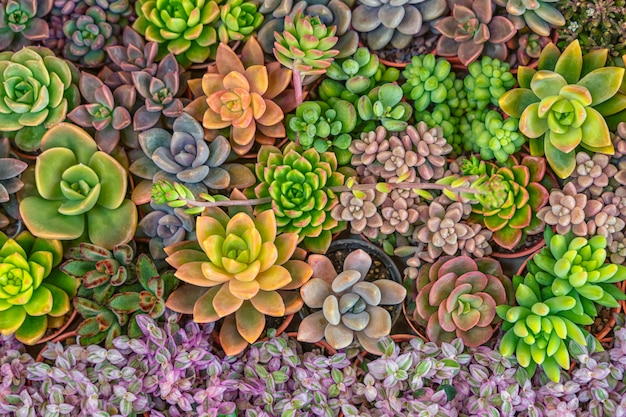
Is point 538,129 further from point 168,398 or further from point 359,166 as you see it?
point 168,398

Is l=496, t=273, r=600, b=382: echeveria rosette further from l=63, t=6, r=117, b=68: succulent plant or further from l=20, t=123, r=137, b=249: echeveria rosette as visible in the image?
l=63, t=6, r=117, b=68: succulent plant

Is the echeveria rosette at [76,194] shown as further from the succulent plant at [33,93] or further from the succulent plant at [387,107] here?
the succulent plant at [387,107]

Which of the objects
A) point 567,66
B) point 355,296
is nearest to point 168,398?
point 355,296

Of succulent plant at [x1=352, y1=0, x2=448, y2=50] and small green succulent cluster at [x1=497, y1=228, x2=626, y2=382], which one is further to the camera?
succulent plant at [x1=352, y1=0, x2=448, y2=50]

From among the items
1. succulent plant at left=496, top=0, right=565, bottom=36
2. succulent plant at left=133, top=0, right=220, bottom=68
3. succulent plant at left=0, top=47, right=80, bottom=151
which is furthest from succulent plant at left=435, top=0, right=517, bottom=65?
succulent plant at left=0, top=47, right=80, bottom=151

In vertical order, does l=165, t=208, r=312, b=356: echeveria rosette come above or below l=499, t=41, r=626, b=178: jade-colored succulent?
below

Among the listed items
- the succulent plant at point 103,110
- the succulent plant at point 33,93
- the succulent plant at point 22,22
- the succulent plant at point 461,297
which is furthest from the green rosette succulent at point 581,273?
the succulent plant at point 22,22
